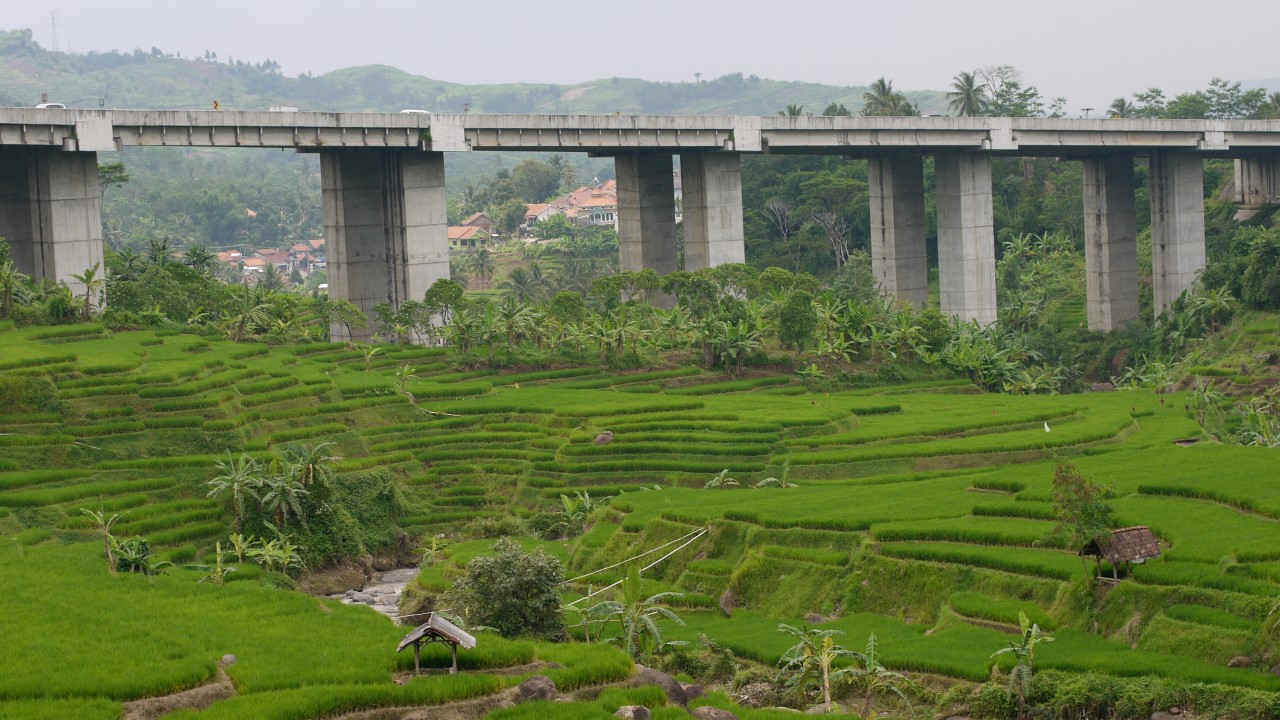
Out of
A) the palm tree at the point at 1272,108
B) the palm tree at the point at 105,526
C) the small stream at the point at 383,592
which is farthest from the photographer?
the palm tree at the point at 1272,108

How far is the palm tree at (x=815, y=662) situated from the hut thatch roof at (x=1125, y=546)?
18.1 ft

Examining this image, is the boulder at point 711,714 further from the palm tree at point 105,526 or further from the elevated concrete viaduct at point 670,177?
the elevated concrete viaduct at point 670,177

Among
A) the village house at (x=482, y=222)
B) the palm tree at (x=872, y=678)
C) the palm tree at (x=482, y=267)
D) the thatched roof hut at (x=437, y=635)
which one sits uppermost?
the village house at (x=482, y=222)

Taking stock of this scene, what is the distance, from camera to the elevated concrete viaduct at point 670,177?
59.1 meters

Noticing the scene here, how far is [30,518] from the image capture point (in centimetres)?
4053

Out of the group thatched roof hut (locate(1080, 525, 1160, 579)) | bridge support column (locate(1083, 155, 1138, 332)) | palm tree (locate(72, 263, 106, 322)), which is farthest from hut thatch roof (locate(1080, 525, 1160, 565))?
bridge support column (locate(1083, 155, 1138, 332))

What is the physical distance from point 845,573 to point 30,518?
20758 mm

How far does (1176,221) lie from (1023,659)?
62422mm

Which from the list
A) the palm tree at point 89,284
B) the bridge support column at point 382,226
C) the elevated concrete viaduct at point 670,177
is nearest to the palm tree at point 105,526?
the palm tree at point 89,284

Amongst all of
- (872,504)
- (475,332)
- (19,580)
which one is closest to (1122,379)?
(475,332)

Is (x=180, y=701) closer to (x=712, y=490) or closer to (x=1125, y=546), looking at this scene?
(x=1125, y=546)

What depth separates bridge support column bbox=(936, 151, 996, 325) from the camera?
7894cm

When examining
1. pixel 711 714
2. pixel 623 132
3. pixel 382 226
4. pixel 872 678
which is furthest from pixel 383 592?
pixel 623 132

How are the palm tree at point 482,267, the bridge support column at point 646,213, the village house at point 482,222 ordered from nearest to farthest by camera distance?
the bridge support column at point 646,213, the palm tree at point 482,267, the village house at point 482,222
